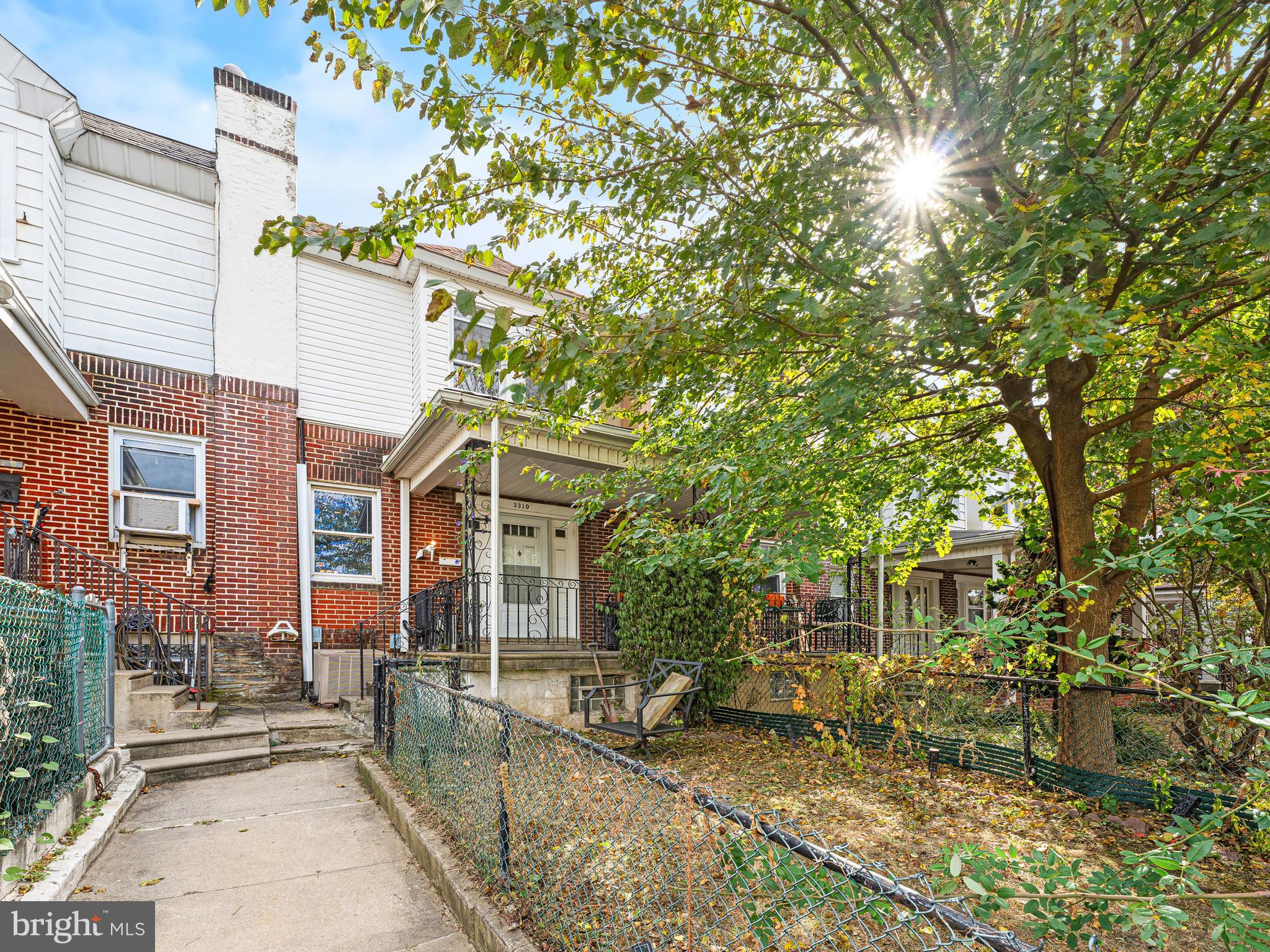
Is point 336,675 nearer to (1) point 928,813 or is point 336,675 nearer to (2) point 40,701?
(2) point 40,701

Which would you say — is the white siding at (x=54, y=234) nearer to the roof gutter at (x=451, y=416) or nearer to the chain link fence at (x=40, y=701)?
the roof gutter at (x=451, y=416)

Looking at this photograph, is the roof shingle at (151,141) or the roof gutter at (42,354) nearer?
the roof gutter at (42,354)

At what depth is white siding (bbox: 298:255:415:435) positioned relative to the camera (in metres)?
10.0

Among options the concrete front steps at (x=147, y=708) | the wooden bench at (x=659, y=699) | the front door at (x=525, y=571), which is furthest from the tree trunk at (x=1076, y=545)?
the concrete front steps at (x=147, y=708)

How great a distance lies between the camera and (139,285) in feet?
28.8

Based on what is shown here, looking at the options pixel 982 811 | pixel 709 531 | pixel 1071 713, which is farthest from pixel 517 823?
pixel 1071 713

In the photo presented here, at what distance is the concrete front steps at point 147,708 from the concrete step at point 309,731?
2.17 feet

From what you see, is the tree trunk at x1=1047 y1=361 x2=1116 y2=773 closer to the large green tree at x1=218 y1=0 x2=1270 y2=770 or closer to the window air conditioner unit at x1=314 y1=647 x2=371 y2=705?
the large green tree at x1=218 y1=0 x2=1270 y2=770

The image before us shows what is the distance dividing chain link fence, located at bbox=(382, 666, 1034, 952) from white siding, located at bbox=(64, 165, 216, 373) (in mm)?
7079

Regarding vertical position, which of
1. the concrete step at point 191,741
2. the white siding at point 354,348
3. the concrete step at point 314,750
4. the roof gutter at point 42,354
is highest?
the white siding at point 354,348

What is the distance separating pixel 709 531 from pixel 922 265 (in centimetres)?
259

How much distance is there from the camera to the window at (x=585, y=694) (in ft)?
27.9

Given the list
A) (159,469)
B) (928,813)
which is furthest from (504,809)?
(159,469)

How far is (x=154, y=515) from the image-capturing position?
332 inches
